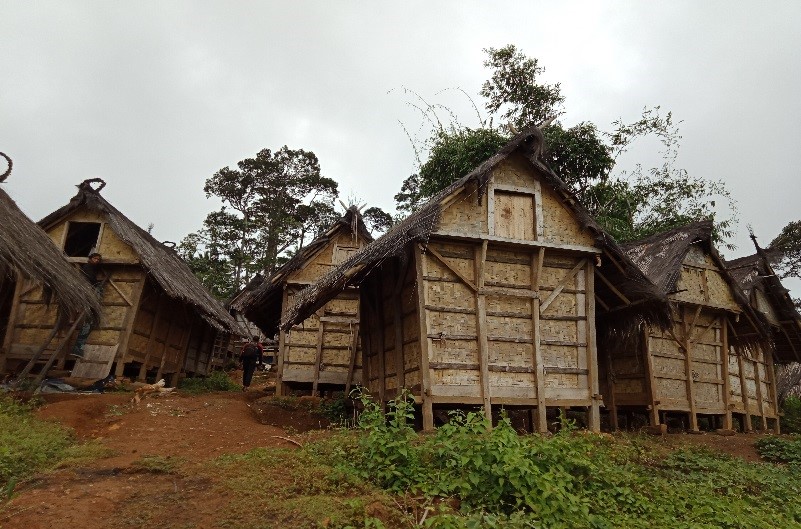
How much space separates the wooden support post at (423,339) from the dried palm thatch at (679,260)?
6.80 meters

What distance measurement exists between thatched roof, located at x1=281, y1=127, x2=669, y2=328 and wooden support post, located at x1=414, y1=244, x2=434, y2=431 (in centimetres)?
36

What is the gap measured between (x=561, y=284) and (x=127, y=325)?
10417mm

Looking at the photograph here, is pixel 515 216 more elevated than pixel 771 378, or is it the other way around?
pixel 515 216

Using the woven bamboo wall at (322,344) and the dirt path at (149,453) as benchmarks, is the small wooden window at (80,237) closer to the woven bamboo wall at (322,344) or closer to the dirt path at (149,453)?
the dirt path at (149,453)

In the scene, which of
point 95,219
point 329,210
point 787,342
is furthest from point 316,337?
point 329,210

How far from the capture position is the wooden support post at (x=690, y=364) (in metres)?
14.4

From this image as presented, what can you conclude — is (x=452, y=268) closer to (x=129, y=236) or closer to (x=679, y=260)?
(x=679, y=260)

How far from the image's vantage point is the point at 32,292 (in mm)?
14984

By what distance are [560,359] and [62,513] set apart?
7904mm

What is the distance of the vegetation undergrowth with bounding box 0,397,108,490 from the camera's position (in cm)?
679

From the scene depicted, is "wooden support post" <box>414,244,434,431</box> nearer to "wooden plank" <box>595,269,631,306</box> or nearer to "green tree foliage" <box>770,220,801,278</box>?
"wooden plank" <box>595,269,631,306</box>

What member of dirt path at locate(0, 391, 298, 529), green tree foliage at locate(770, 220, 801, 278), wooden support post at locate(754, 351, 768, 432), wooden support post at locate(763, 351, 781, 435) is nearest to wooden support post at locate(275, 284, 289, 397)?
dirt path at locate(0, 391, 298, 529)

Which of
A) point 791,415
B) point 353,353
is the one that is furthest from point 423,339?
point 791,415

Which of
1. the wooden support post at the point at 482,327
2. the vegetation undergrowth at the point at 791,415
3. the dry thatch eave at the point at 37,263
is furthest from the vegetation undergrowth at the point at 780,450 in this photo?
the dry thatch eave at the point at 37,263
